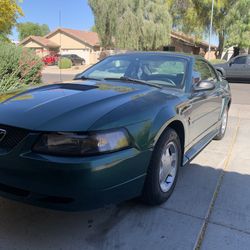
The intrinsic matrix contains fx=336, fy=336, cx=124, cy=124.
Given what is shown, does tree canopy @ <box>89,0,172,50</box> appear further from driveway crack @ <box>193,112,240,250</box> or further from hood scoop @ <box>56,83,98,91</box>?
hood scoop @ <box>56,83,98,91</box>

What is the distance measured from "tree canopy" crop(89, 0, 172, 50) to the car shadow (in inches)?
1173

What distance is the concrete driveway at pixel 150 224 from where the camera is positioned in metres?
2.72

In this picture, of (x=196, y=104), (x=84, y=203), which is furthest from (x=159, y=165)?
(x=196, y=104)

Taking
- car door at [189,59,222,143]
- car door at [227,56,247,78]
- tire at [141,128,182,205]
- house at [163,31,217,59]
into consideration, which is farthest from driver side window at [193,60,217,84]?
house at [163,31,217,59]

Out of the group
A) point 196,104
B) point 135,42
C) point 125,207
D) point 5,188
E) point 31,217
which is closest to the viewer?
point 5,188

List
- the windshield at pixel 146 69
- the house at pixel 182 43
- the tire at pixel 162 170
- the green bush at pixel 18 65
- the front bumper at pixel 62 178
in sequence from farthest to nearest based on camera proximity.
→ the house at pixel 182 43
the green bush at pixel 18 65
the windshield at pixel 146 69
the tire at pixel 162 170
the front bumper at pixel 62 178

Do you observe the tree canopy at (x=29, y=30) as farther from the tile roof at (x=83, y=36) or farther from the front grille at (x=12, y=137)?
the front grille at (x=12, y=137)

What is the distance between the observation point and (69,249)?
8.61 ft

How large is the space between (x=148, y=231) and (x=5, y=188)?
1.24m

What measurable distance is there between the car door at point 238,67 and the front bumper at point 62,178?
16703 mm

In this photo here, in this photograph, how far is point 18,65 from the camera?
28.8 feet

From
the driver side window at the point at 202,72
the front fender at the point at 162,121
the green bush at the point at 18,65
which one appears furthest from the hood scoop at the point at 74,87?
the green bush at the point at 18,65

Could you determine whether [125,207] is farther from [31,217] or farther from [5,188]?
[5,188]

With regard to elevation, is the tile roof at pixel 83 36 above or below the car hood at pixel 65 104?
above
